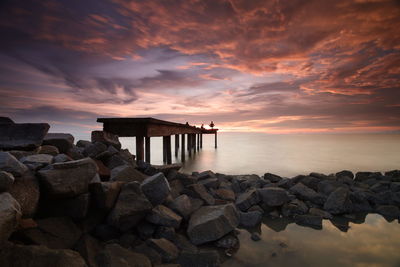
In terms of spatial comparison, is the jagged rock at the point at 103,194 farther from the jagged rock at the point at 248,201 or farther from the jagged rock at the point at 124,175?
the jagged rock at the point at 248,201

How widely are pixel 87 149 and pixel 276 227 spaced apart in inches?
177

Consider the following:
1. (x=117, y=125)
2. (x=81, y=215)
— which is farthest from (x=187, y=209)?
(x=117, y=125)

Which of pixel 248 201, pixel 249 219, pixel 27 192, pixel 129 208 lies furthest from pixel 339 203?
pixel 27 192

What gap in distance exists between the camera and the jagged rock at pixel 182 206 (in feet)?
14.4

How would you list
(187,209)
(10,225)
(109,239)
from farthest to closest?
(187,209) → (109,239) → (10,225)

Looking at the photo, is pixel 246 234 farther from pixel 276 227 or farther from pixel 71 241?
pixel 71 241

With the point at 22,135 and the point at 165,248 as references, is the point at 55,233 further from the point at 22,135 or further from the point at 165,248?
the point at 22,135

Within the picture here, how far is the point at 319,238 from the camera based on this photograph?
4547mm

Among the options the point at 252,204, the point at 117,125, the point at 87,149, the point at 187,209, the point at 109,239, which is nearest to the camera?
the point at 109,239

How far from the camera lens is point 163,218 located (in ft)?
12.8

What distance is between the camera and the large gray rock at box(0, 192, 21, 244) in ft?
7.04

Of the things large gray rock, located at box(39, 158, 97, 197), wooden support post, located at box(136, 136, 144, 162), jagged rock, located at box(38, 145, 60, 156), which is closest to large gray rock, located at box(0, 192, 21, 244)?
large gray rock, located at box(39, 158, 97, 197)

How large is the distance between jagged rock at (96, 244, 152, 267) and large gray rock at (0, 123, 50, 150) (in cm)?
251

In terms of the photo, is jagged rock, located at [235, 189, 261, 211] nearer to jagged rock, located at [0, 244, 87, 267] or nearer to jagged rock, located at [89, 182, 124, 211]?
jagged rock, located at [89, 182, 124, 211]
